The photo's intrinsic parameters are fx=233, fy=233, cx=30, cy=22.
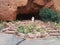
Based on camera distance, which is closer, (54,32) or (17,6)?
(54,32)

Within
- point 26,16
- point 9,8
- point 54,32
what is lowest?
point 54,32

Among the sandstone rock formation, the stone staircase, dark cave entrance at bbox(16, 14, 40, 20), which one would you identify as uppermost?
the sandstone rock formation

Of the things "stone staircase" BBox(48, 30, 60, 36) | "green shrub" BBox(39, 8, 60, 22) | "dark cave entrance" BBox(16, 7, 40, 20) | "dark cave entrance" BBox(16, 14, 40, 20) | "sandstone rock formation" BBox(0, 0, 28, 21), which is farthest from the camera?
"dark cave entrance" BBox(16, 14, 40, 20)

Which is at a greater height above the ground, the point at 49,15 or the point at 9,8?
the point at 9,8

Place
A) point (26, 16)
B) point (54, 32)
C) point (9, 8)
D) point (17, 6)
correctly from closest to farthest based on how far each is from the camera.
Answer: point (54, 32) → point (9, 8) → point (17, 6) → point (26, 16)

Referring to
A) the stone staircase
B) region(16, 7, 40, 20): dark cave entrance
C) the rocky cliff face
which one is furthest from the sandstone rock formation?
the stone staircase

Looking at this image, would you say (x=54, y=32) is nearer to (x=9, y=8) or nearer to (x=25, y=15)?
(x=9, y=8)

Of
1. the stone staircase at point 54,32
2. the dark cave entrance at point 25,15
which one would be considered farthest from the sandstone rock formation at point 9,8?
the stone staircase at point 54,32

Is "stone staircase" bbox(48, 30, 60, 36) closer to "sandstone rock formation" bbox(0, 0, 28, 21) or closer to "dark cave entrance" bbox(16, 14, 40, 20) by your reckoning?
"sandstone rock formation" bbox(0, 0, 28, 21)

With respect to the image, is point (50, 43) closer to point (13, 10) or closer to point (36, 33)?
point (36, 33)

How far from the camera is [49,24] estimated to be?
28.8 feet

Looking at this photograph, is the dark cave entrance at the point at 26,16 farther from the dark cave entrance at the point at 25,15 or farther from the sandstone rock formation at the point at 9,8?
the sandstone rock formation at the point at 9,8

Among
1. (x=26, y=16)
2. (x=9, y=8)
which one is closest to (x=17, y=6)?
(x=9, y=8)

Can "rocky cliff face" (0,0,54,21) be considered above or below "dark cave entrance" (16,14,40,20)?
above
